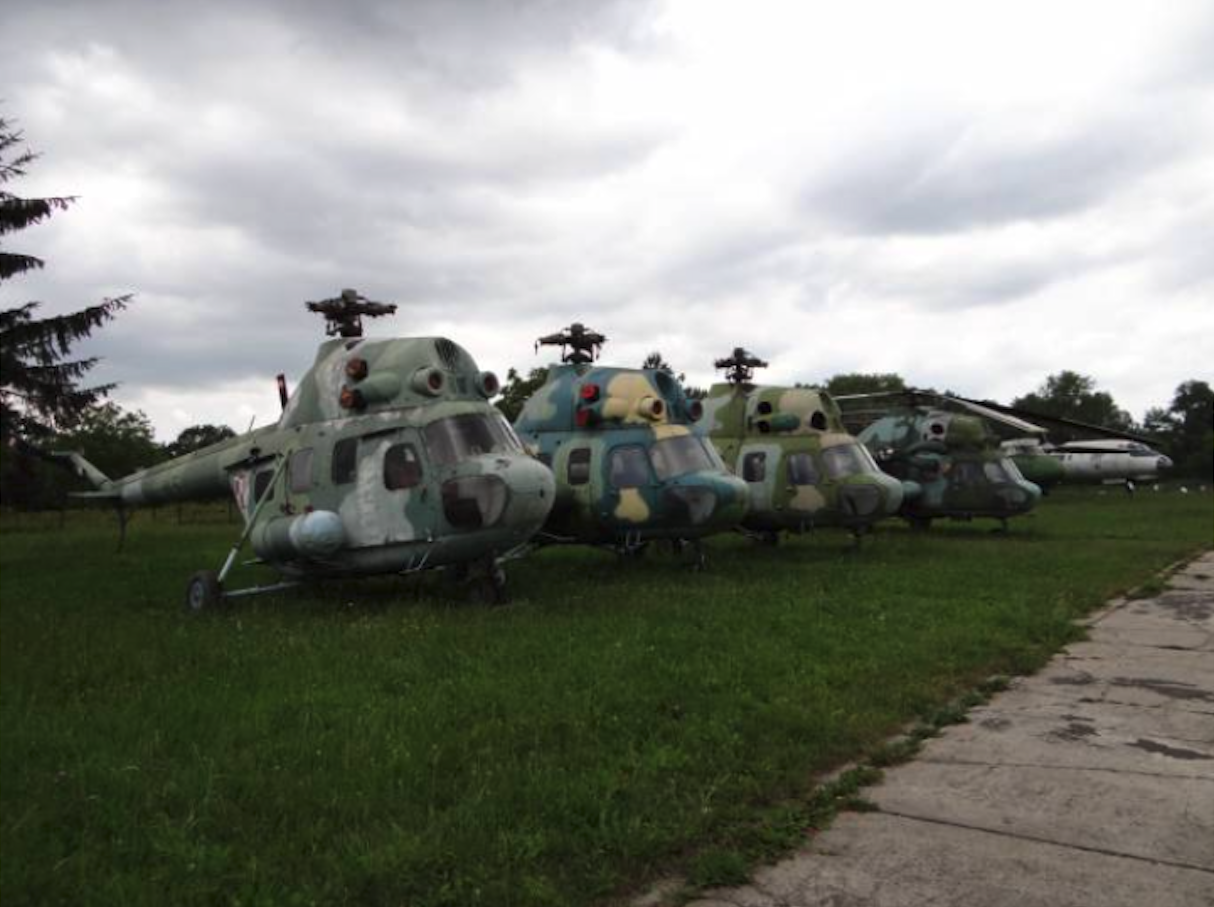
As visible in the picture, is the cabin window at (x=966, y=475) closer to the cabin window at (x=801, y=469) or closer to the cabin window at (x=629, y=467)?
the cabin window at (x=801, y=469)

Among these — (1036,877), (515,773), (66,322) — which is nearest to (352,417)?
(515,773)

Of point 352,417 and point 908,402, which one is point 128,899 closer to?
point 352,417

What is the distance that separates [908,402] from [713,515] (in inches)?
452

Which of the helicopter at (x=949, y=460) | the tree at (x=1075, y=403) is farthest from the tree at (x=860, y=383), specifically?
the helicopter at (x=949, y=460)

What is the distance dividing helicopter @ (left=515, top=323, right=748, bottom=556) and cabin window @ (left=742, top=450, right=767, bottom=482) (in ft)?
9.49

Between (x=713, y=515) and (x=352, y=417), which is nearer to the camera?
(x=352, y=417)

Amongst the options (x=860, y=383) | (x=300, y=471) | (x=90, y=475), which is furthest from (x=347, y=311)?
(x=860, y=383)

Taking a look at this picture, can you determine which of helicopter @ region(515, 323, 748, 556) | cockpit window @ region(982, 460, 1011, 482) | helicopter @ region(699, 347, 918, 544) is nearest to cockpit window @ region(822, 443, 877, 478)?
helicopter @ region(699, 347, 918, 544)

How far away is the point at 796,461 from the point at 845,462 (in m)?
0.91

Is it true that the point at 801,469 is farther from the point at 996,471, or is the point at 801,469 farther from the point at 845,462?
the point at 996,471

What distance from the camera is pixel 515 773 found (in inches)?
197

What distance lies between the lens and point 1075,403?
92062 millimetres

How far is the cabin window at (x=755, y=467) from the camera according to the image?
698 inches

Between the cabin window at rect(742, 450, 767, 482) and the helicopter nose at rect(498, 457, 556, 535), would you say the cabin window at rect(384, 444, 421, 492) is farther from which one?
the cabin window at rect(742, 450, 767, 482)
